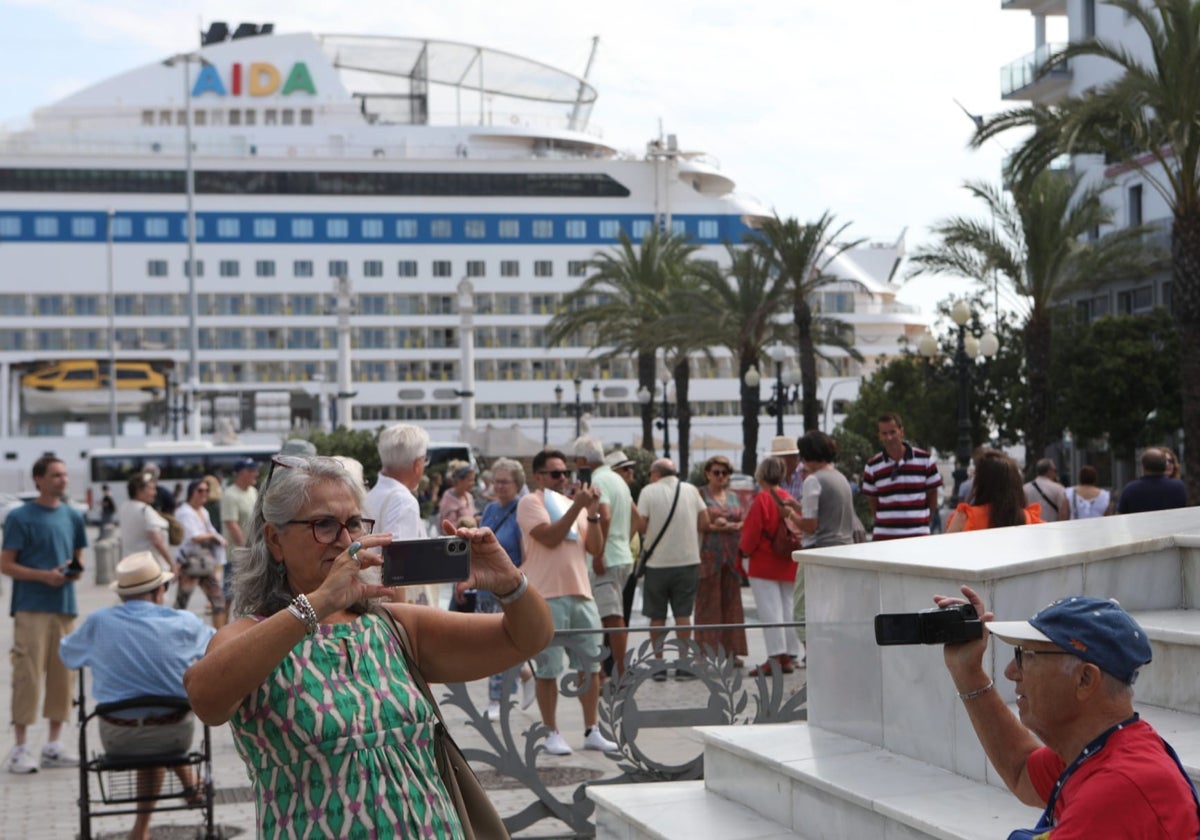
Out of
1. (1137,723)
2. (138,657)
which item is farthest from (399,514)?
(1137,723)

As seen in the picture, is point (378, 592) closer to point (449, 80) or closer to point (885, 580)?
point (885, 580)

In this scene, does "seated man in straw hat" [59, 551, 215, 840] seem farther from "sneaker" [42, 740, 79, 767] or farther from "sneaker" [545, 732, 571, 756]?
"sneaker" [42, 740, 79, 767]

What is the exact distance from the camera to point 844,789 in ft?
15.2

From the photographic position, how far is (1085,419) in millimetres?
38781

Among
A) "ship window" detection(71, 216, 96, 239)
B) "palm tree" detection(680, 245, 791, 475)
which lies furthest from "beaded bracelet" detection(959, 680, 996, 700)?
"ship window" detection(71, 216, 96, 239)

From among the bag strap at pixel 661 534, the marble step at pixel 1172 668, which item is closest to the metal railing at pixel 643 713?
the marble step at pixel 1172 668

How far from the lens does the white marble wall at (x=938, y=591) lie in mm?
4758

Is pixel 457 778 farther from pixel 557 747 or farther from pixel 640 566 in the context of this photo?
pixel 640 566

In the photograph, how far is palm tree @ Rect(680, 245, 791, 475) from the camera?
38.1m

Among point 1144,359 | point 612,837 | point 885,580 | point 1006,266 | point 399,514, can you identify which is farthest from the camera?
point 1144,359

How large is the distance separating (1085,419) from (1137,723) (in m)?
37.8

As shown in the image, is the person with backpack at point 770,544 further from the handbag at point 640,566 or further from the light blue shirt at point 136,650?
the light blue shirt at point 136,650

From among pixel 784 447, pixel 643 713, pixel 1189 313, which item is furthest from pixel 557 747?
pixel 1189 313

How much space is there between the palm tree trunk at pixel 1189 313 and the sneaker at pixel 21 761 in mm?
16672
